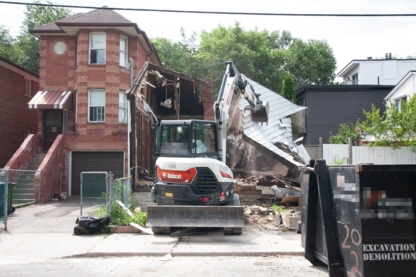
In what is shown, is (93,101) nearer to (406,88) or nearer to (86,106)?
(86,106)

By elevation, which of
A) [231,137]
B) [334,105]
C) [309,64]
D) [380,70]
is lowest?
[231,137]

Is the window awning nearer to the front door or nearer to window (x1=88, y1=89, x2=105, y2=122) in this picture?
window (x1=88, y1=89, x2=105, y2=122)

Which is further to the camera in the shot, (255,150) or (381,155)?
(381,155)

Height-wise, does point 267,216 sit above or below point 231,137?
below

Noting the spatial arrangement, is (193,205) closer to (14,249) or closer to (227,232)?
(227,232)

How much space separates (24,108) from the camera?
80.2ft

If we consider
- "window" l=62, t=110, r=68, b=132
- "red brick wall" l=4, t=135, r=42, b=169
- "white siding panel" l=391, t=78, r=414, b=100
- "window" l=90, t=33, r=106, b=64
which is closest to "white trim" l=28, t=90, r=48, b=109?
"window" l=62, t=110, r=68, b=132

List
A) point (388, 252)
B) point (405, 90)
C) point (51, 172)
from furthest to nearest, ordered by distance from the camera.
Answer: point (405, 90), point (51, 172), point (388, 252)

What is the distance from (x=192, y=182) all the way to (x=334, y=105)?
20195 mm

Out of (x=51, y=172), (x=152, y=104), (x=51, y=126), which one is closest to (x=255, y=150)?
(x=152, y=104)

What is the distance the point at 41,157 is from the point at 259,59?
26113mm

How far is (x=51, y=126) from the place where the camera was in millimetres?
21281

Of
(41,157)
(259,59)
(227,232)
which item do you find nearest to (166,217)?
(227,232)

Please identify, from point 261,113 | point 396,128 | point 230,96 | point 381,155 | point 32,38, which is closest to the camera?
point 230,96
